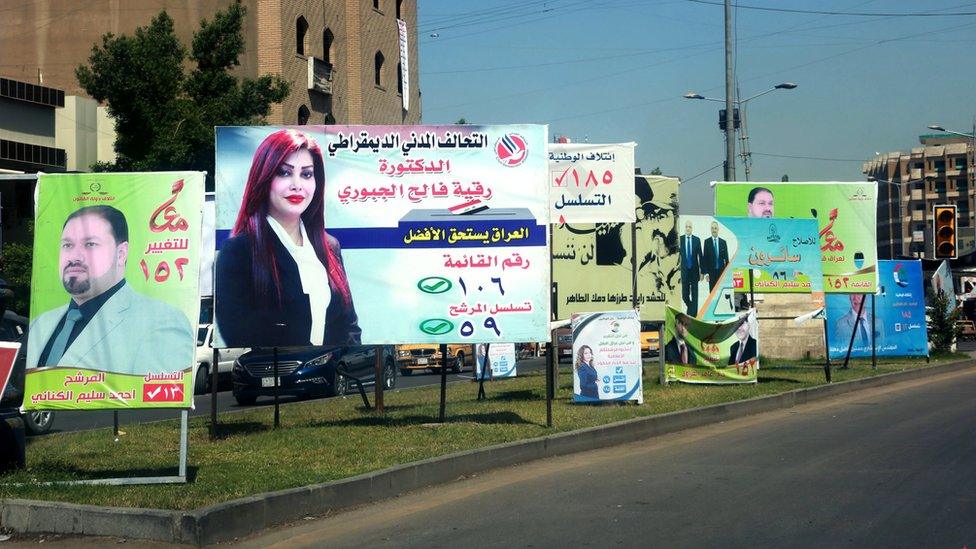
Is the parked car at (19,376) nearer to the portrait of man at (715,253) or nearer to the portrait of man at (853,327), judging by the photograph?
the portrait of man at (715,253)

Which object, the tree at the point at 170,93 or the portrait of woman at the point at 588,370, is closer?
the portrait of woman at the point at 588,370

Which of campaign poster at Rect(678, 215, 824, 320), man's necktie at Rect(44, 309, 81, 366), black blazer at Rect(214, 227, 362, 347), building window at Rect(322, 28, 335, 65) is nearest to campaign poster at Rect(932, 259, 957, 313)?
campaign poster at Rect(678, 215, 824, 320)

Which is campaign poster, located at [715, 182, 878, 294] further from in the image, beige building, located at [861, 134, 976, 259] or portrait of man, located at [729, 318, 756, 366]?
beige building, located at [861, 134, 976, 259]

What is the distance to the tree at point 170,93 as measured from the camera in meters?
32.2

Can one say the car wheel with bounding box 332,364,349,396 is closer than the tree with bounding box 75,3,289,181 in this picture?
Yes

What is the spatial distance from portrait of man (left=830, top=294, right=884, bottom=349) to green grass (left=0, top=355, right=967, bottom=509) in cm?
865

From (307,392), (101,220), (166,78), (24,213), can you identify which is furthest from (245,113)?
(101,220)

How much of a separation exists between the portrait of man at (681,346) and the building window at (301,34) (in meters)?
28.8

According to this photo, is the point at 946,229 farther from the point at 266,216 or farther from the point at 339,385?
the point at 266,216

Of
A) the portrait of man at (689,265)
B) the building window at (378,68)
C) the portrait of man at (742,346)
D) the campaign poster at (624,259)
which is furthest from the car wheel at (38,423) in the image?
the building window at (378,68)

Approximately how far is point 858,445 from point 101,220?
29.0 feet

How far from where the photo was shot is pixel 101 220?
373 inches

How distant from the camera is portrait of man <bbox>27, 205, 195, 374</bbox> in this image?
9266 mm

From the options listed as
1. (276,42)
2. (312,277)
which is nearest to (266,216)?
(312,277)
